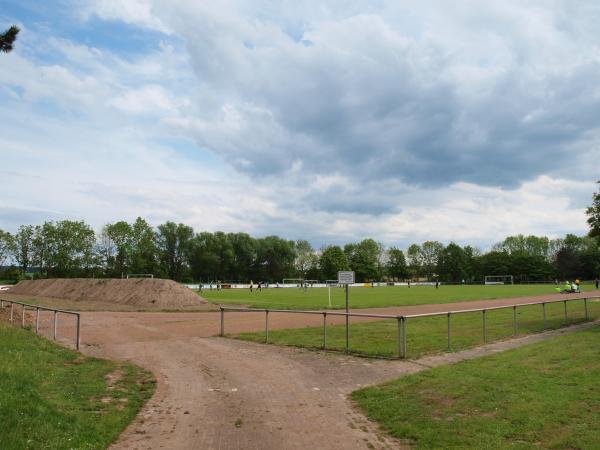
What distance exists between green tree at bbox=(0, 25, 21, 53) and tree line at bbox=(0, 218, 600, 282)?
106 meters

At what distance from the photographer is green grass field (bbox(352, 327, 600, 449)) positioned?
6535 millimetres

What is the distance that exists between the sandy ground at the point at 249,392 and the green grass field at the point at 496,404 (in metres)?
0.58

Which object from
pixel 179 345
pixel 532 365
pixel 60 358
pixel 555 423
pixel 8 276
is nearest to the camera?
pixel 555 423

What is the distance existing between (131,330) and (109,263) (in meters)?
118

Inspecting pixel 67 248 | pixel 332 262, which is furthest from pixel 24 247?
pixel 332 262

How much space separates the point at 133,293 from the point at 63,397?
1537 inches

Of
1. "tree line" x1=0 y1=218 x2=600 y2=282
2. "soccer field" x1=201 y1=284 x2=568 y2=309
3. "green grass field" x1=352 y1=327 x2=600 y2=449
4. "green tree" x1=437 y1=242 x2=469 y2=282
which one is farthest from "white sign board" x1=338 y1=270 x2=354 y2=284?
"green tree" x1=437 y1=242 x2=469 y2=282

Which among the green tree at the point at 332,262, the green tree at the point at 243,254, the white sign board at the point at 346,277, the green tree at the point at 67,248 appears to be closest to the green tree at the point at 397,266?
the green tree at the point at 332,262

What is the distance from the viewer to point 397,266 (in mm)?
172500

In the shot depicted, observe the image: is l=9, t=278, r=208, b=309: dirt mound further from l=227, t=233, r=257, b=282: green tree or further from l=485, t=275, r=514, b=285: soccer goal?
l=485, t=275, r=514, b=285: soccer goal

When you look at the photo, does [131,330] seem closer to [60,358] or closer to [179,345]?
Answer: [179,345]

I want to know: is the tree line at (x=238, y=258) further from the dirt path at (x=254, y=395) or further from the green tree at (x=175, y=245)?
the dirt path at (x=254, y=395)

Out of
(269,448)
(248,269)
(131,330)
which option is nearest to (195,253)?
(248,269)

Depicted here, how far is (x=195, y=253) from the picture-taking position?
141m
